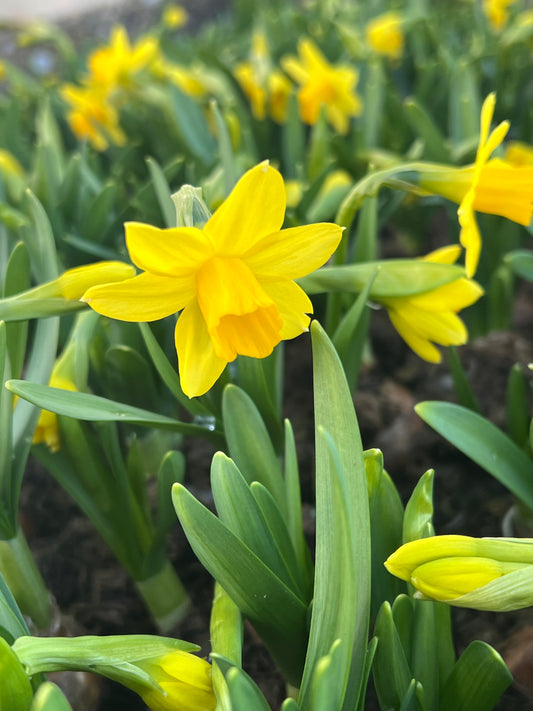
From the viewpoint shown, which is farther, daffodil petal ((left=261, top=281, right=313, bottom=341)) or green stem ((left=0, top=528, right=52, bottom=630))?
A: green stem ((left=0, top=528, right=52, bottom=630))

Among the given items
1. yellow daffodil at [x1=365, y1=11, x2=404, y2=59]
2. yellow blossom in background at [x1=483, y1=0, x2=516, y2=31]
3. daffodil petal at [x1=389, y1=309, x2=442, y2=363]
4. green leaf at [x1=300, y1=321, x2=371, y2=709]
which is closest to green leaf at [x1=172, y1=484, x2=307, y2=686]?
green leaf at [x1=300, y1=321, x2=371, y2=709]

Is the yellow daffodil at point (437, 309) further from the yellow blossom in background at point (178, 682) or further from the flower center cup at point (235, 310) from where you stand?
the yellow blossom in background at point (178, 682)

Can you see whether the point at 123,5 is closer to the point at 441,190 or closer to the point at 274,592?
the point at 441,190

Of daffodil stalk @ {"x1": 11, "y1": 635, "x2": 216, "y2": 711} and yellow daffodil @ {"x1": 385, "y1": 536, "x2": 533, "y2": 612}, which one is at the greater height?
yellow daffodil @ {"x1": 385, "y1": 536, "x2": 533, "y2": 612}

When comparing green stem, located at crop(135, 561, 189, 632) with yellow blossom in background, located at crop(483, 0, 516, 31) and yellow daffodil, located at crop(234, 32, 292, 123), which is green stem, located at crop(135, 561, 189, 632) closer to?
yellow daffodil, located at crop(234, 32, 292, 123)

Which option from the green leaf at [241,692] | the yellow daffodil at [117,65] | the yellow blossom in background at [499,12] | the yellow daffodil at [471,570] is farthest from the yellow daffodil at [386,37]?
the green leaf at [241,692]

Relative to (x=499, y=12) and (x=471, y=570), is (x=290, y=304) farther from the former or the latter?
(x=499, y=12)

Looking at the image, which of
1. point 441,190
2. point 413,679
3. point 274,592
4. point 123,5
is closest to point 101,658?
point 274,592
